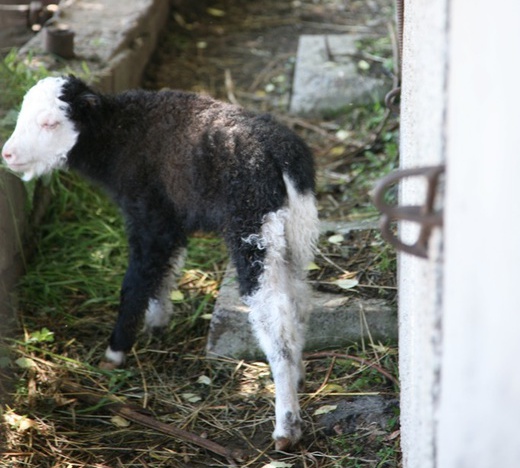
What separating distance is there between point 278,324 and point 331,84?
3.97m

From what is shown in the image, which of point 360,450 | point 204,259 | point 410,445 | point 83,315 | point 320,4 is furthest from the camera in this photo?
point 320,4

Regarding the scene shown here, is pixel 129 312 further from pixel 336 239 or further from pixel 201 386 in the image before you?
pixel 336 239

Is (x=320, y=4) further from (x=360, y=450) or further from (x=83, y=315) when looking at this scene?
(x=360, y=450)

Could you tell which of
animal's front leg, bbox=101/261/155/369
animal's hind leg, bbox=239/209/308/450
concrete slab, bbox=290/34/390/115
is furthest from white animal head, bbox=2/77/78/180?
concrete slab, bbox=290/34/390/115

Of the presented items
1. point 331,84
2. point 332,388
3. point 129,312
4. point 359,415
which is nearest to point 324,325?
point 332,388

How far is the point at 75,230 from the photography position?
568 centimetres

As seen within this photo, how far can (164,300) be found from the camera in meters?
4.88

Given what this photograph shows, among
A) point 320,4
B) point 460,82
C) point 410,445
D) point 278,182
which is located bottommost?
point 320,4

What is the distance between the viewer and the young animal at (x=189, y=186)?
393 cm

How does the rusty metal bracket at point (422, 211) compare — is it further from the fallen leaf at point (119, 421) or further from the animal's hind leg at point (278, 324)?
the fallen leaf at point (119, 421)

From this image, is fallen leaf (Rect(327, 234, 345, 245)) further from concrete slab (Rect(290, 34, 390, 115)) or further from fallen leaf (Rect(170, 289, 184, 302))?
concrete slab (Rect(290, 34, 390, 115))

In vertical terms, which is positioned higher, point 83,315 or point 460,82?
point 460,82

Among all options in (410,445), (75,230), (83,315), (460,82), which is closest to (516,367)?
(460,82)

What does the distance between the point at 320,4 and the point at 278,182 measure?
6857mm
